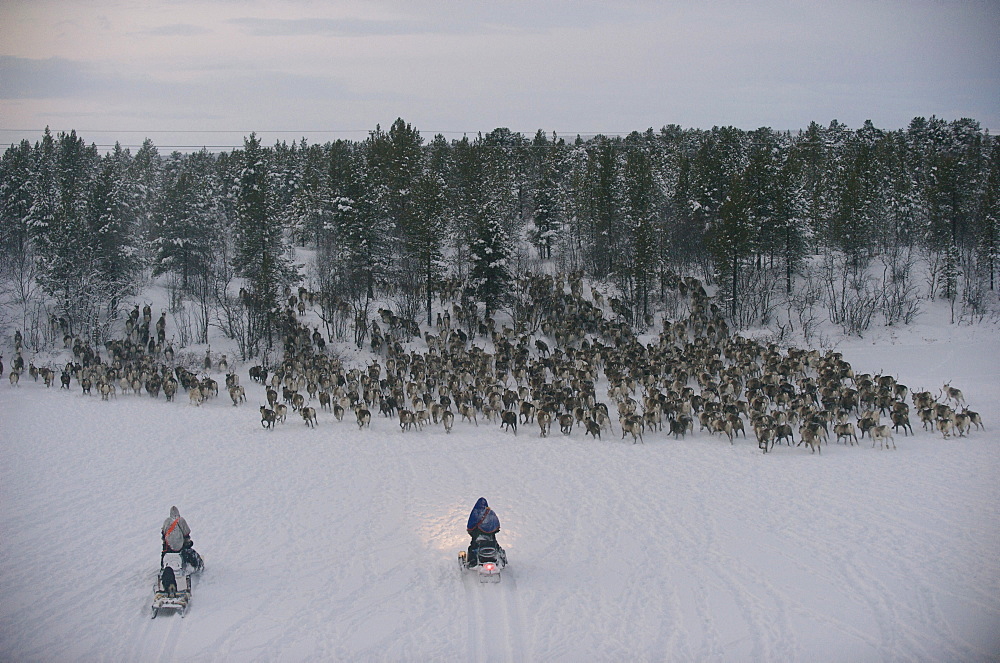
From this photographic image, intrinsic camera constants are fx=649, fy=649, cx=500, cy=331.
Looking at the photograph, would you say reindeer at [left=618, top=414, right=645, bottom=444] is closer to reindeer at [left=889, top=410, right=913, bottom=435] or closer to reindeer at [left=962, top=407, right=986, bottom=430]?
reindeer at [left=889, top=410, right=913, bottom=435]

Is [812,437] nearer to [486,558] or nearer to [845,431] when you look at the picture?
[845,431]

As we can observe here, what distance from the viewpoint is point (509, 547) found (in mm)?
13789

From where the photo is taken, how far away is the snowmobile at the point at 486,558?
12.3 metres

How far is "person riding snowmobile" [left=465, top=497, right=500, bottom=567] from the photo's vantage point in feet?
40.1

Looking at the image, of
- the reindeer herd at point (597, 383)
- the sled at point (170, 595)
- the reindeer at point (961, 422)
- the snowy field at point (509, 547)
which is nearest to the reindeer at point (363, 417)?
the reindeer herd at point (597, 383)

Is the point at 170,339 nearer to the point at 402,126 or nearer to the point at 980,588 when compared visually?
the point at 402,126

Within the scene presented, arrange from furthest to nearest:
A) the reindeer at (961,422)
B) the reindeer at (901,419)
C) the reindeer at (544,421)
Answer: the reindeer at (544,421)
the reindeer at (901,419)
the reindeer at (961,422)

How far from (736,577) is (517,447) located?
1030cm

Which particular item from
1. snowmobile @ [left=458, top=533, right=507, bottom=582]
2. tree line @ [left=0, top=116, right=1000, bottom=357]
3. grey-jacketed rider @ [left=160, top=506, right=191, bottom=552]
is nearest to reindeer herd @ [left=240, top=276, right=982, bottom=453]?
tree line @ [left=0, top=116, right=1000, bottom=357]

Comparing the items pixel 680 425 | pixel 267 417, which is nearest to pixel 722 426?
pixel 680 425

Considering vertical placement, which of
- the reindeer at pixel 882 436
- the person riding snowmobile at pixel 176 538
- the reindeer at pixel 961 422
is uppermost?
the reindeer at pixel 961 422

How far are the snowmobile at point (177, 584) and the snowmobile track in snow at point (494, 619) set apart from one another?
486 cm

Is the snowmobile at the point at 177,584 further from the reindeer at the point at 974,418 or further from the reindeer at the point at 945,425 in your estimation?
the reindeer at the point at 974,418

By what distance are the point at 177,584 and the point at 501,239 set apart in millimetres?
27337
